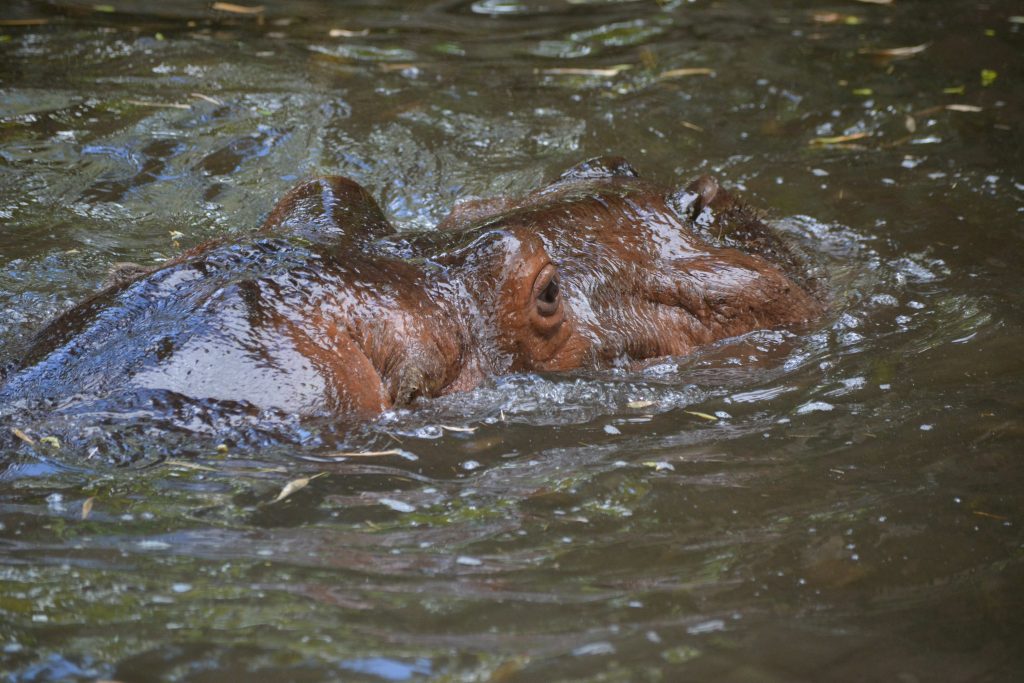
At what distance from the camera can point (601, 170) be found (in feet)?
19.2

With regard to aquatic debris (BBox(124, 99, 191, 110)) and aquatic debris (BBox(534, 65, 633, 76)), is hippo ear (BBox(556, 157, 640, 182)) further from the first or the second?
aquatic debris (BBox(124, 99, 191, 110))

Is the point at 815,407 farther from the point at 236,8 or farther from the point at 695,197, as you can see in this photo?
the point at 236,8

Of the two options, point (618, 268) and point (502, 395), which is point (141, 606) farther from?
point (618, 268)

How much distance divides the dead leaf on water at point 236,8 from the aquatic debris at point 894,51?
5376 millimetres

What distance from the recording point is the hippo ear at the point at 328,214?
4.57m

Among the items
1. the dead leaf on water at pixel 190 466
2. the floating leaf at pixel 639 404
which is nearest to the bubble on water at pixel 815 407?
the floating leaf at pixel 639 404

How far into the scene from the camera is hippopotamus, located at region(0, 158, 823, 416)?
145 inches

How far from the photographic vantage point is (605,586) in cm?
312

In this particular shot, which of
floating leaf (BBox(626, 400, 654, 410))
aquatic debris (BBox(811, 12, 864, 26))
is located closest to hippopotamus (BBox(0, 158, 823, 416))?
floating leaf (BBox(626, 400, 654, 410))

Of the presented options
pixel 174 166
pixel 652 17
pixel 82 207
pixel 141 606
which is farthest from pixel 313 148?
pixel 141 606

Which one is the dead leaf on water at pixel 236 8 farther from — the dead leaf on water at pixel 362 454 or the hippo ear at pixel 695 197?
the dead leaf on water at pixel 362 454

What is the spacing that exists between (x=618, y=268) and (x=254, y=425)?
1870 mm

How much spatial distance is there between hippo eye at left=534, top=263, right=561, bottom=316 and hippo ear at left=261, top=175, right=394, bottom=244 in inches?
28.6

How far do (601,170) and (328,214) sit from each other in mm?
1665
